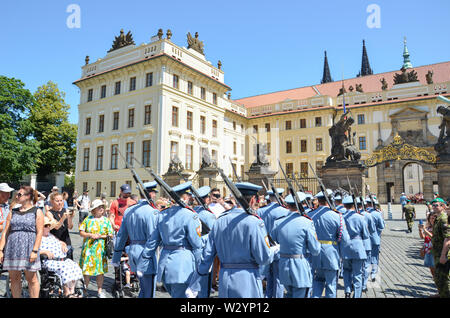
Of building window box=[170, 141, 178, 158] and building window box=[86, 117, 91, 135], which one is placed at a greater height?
building window box=[86, 117, 91, 135]

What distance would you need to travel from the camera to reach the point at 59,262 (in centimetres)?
523

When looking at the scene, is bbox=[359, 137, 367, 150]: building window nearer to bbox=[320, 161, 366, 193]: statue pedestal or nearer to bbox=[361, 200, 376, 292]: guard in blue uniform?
bbox=[320, 161, 366, 193]: statue pedestal

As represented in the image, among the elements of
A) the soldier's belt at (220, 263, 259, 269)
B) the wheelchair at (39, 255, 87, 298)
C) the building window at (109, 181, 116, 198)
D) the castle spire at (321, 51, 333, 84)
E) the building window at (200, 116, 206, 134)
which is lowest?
the wheelchair at (39, 255, 87, 298)

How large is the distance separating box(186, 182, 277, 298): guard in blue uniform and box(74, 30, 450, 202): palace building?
22618 millimetres

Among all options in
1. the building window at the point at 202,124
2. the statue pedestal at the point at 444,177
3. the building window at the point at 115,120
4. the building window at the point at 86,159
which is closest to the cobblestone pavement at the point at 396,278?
the statue pedestal at the point at 444,177

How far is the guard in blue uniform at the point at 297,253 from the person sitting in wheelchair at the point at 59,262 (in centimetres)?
324

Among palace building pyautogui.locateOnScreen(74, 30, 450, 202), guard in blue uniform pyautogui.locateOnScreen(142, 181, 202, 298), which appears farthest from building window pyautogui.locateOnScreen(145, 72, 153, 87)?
guard in blue uniform pyautogui.locateOnScreen(142, 181, 202, 298)

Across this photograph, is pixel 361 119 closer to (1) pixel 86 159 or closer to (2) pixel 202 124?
(2) pixel 202 124

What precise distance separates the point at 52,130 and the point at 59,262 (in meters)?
34.8

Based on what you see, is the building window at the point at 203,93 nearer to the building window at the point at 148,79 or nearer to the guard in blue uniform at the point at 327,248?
the building window at the point at 148,79

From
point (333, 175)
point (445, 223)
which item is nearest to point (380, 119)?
point (333, 175)

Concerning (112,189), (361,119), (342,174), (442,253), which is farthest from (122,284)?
(361,119)

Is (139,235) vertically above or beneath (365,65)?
beneath

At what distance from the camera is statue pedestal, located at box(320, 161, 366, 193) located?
15531 mm
